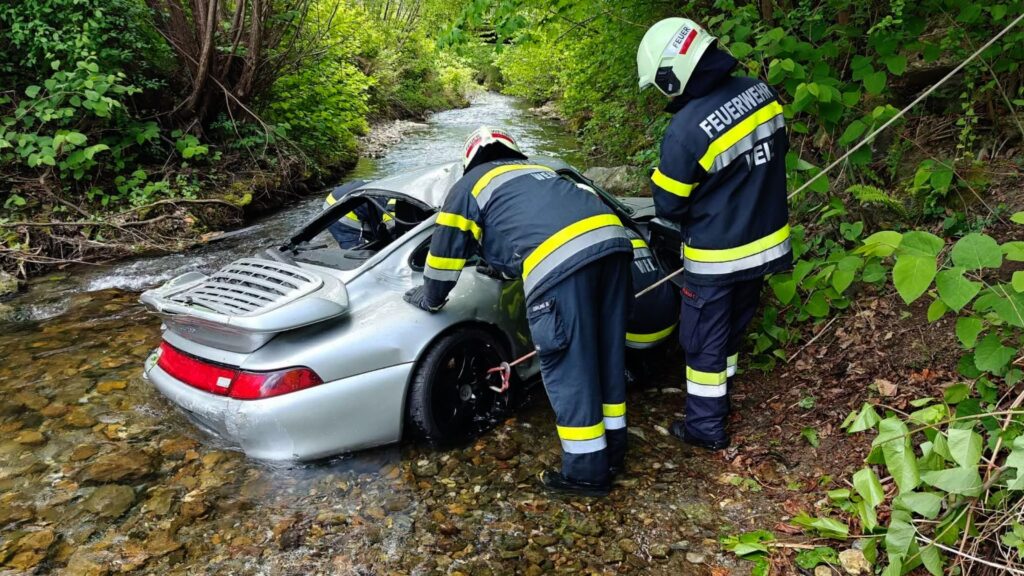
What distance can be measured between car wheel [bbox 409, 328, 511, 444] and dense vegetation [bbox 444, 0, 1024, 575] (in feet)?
4.67

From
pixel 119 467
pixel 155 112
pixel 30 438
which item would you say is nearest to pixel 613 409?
pixel 119 467

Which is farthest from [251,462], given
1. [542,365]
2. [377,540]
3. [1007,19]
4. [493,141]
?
[1007,19]

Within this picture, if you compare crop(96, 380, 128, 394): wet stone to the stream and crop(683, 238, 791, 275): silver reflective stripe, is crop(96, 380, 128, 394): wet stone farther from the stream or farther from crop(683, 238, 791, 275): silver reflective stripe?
crop(683, 238, 791, 275): silver reflective stripe

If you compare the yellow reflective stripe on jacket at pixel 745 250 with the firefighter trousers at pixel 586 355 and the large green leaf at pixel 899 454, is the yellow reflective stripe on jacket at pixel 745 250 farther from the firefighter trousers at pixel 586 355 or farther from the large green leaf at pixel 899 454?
the large green leaf at pixel 899 454

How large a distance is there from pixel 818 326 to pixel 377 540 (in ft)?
9.08

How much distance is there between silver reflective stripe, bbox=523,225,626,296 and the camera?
2.52 m

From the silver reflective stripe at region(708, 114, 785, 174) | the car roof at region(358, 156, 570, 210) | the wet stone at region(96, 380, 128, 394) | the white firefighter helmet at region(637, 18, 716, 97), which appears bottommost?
the wet stone at region(96, 380, 128, 394)

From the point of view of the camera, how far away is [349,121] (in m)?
10.2

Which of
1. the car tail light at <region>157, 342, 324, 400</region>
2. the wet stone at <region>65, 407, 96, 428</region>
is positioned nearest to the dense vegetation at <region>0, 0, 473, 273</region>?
the wet stone at <region>65, 407, 96, 428</region>

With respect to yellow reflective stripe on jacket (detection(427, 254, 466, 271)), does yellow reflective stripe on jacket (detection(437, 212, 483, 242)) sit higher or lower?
higher

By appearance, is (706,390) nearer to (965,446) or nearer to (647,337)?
(647,337)

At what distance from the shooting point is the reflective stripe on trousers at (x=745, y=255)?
106 inches

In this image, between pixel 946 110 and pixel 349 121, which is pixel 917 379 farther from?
pixel 349 121

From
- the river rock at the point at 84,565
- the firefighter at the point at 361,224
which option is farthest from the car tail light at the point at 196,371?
the firefighter at the point at 361,224
